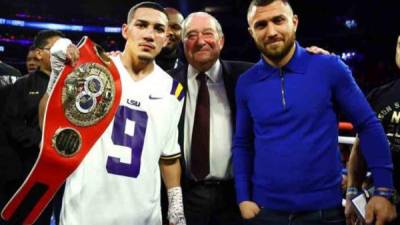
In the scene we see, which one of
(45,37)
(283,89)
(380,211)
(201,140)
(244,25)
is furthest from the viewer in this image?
(244,25)

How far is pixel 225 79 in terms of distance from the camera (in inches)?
67.2

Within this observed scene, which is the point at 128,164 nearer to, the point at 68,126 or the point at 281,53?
the point at 68,126

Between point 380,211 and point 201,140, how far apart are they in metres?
0.66

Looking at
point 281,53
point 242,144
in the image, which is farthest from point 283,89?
point 242,144

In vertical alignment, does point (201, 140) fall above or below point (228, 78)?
below

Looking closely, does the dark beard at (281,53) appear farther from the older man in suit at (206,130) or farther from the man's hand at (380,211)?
the man's hand at (380,211)

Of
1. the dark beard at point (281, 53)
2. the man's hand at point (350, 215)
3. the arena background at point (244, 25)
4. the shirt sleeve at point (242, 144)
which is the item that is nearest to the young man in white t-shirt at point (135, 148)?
the shirt sleeve at point (242, 144)

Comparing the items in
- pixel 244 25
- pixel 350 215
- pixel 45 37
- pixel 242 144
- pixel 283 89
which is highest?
pixel 244 25

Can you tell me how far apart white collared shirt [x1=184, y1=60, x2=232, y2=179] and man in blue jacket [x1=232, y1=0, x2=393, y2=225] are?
208mm

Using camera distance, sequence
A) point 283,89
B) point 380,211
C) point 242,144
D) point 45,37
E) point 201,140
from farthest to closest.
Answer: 1. point 45,37
2. point 201,140
3. point 242,144
4. point 283,89
5. point 380,211

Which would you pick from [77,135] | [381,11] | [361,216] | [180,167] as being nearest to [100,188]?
[77,135]

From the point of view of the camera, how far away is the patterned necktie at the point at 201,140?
162 cm

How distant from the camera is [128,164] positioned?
4.63 feet

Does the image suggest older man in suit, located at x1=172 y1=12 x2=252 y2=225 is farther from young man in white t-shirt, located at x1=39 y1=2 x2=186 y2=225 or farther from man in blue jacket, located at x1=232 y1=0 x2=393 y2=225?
man in blue jacket, located at x1=232 y1=0 x2=393 y2=225
